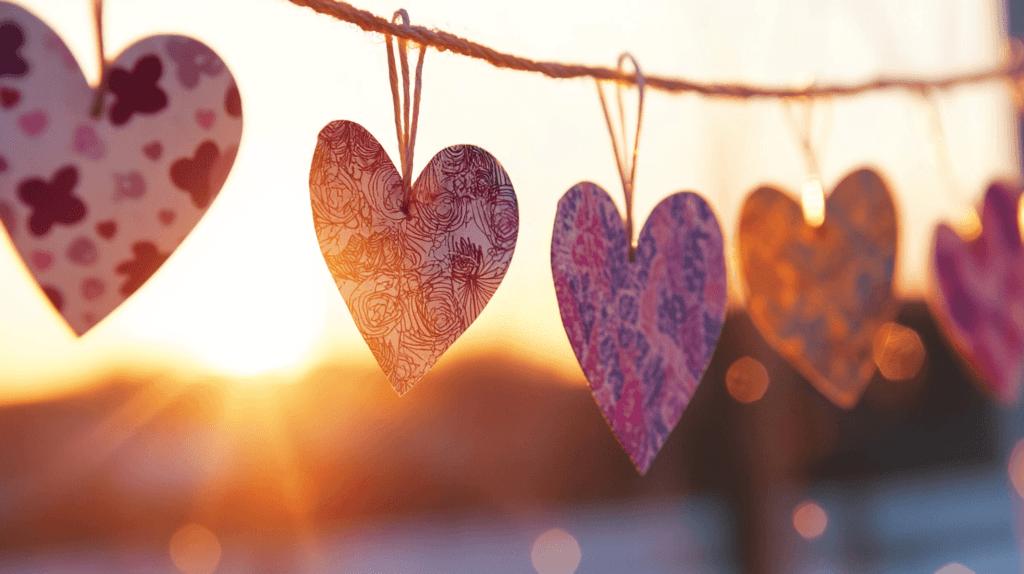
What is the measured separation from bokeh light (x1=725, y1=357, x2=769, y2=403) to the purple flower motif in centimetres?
138

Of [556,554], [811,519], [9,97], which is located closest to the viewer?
[9,97]

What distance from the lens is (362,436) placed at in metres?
4.25

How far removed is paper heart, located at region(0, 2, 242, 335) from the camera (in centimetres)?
42

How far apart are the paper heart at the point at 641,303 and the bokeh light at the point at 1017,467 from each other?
4.43 ft

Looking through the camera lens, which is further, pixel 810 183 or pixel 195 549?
pixel 195 549

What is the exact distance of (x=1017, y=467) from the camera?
1577 millimetres

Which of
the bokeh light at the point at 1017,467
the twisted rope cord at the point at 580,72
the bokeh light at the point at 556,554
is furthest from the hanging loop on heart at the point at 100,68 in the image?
the bokeh light at the point at 556,554

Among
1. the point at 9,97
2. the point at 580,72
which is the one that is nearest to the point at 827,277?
the point at 580,72

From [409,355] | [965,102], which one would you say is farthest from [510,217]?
[965,102]

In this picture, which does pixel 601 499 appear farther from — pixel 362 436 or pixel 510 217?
pixel 510 217

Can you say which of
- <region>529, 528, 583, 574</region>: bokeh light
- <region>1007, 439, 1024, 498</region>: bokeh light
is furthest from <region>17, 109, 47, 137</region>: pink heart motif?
<region>529, 528, 583, 574</region>: bokeh light

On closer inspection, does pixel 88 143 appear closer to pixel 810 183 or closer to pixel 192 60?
pixel 192 60

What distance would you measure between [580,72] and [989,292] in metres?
0.72

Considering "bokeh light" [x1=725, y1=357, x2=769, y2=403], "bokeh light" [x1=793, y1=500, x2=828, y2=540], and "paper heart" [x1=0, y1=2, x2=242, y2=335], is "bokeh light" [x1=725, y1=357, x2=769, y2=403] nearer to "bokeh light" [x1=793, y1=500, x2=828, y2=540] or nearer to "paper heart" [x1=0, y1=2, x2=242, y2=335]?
"bokeh light" [x1=793, y1=500, x2=828, y2=540]
